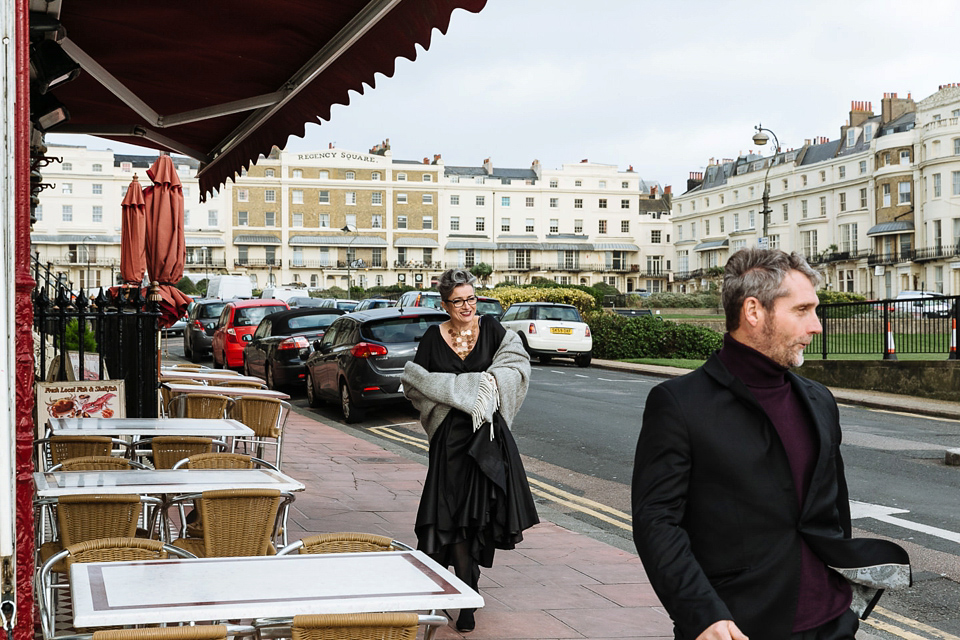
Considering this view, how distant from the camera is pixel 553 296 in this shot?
3459cm

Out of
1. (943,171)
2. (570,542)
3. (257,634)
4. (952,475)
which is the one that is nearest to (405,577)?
(257,634)

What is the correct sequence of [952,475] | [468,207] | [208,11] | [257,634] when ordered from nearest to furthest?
1. [257,634]
2. [208,11]
3. [952,475]
4. [468,207]

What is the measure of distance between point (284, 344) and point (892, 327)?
1128 cm

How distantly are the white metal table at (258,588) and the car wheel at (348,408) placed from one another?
10.1 metres

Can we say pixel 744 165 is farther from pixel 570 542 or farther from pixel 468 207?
pixel 570 542

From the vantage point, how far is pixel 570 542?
22.5ft

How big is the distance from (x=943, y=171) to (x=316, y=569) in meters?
72.6

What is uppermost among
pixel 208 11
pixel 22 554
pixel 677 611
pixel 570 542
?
pixel 208 11

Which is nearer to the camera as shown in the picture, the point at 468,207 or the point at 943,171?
the point at 943,171

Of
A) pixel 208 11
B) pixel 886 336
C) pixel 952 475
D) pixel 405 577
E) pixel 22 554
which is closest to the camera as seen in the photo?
pixel 22 554

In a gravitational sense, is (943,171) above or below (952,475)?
above

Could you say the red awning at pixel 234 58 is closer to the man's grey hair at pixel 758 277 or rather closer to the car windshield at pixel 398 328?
the man's grey hair at pixel 758 277

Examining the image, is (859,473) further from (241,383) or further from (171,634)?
(171,634)

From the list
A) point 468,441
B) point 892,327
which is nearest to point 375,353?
point 468,441
